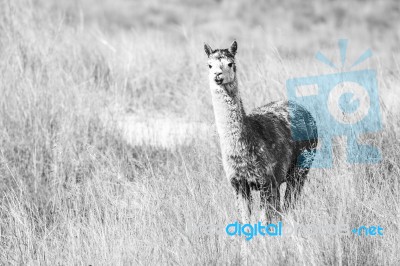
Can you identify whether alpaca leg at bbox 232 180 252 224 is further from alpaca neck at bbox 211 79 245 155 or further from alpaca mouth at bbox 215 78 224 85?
alpaca mouth at bbox 215 78 224 85

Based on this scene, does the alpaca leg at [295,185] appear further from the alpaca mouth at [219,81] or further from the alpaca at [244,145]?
the alpaca mouth at [219,81]

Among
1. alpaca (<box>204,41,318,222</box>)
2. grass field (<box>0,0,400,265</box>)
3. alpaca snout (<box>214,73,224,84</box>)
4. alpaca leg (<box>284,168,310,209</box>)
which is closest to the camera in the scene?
grass field (<box>0,0,400,265</box>)

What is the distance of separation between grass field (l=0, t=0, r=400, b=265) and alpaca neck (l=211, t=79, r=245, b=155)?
1.49 ft

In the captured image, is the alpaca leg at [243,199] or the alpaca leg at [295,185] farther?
the alpaca leg at [295,185]

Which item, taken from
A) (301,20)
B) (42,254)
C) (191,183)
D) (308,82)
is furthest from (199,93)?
(301,20)

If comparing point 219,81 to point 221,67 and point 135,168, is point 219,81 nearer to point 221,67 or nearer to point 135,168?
point 221,67

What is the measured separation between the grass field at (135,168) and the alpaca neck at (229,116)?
0.45m

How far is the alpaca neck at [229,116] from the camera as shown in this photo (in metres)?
4.18

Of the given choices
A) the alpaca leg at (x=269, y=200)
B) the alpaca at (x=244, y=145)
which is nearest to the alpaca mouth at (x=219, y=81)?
the alpaca at (x=244, y=145)

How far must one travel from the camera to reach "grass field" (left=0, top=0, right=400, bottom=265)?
3832 millimetres

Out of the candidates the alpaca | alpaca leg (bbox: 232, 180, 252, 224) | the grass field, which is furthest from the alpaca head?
the grass field

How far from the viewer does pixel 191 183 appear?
4.71 meters

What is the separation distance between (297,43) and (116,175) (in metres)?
15.2

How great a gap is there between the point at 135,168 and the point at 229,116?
6.09 feet
